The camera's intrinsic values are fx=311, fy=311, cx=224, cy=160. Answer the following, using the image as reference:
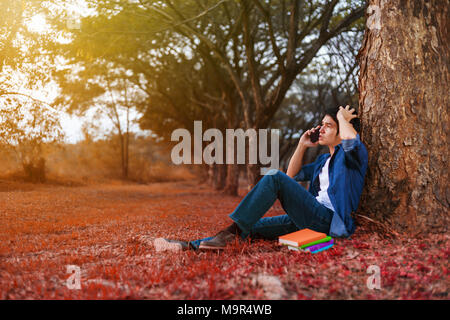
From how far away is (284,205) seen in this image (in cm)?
303

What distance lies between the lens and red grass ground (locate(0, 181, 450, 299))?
2.11 m

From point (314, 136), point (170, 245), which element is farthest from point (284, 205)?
point (170, 245)

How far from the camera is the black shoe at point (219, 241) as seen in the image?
9.59 ft

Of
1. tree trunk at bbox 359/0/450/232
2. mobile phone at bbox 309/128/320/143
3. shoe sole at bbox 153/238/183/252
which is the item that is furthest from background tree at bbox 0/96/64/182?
tree trunk at bbox 359/0/450/232

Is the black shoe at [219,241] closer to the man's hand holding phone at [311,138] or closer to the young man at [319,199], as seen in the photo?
the young man at [319,199]

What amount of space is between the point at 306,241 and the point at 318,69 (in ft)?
27.5

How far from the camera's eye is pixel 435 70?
3074 mm

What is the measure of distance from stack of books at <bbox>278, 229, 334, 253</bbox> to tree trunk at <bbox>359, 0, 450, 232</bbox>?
67 centimetres

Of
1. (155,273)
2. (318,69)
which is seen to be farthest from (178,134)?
(155,273)

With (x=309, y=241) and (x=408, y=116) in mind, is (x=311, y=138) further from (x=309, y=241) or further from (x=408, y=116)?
(x=309, y=241)

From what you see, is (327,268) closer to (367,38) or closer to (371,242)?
(371,242)

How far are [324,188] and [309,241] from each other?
2.16ft

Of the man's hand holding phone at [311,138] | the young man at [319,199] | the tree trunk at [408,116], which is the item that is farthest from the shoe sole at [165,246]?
the tree trunk at [408,116]

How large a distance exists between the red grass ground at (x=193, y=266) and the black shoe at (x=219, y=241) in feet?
0.26
